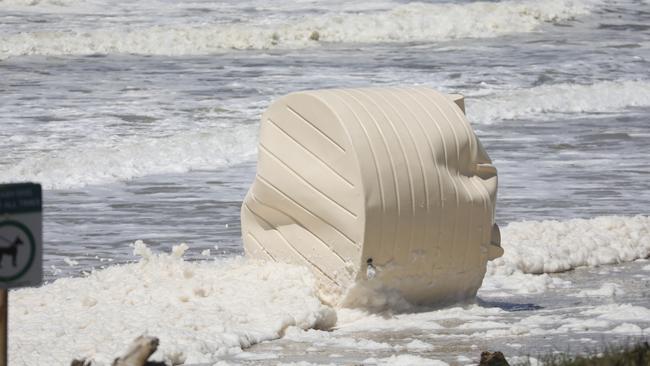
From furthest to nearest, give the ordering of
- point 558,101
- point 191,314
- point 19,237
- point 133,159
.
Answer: point 558,101 < point 133,159 < point 191,314 < point 19,237

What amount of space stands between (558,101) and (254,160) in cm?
836

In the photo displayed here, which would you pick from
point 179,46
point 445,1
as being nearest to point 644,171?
point 179,46

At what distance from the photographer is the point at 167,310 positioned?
771 centimetres

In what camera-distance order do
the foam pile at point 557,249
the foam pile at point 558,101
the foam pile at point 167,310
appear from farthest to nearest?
the foam pile at point 558,101, the foam pile at point 557,249, the foam pile at point 167,310

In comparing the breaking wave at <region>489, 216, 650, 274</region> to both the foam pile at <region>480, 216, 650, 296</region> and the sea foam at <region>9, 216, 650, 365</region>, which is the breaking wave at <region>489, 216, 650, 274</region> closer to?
the foam pile at <region>480, 216, 650, 296</region>

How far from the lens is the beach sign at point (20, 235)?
13.7ft

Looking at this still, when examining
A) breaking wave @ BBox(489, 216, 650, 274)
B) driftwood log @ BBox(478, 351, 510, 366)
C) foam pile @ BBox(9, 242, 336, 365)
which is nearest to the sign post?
driftwood log @ BBox(478, 351, 510, 366)

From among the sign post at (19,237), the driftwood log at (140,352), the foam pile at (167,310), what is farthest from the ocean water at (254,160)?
the sign post at (19,237)

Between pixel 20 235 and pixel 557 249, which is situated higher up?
pixel 20 235

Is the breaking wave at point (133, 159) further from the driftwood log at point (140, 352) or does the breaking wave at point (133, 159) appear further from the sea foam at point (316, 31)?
the sea foam at point (316, 31)

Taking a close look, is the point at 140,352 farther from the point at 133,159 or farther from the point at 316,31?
the point at 316,31

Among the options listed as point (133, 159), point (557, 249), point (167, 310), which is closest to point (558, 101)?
point (133, 159)

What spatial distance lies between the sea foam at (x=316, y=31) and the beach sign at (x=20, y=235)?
2865cm

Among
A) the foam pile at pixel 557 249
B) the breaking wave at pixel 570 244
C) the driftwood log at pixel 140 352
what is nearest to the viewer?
the driftwood log at pixel 140 352
